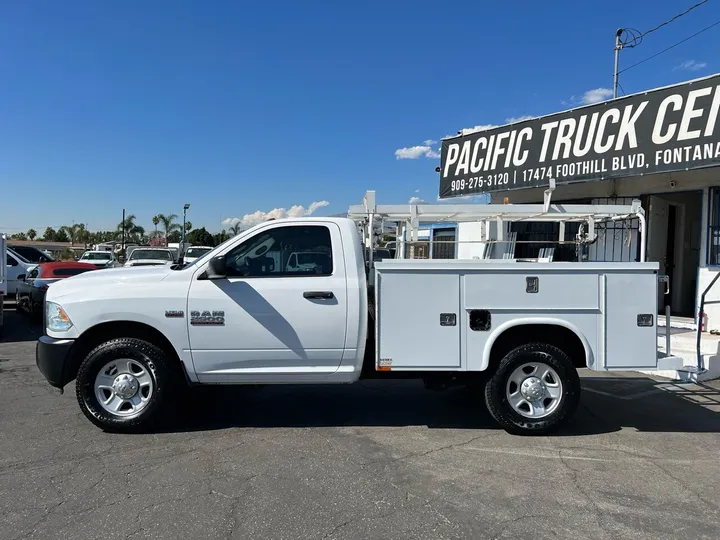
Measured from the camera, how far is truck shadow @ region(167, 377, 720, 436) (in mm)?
5574

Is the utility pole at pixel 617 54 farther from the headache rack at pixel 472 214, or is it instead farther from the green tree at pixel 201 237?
the green tree at pixel 201 237

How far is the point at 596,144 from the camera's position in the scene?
33.2 ft

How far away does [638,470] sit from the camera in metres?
4.46

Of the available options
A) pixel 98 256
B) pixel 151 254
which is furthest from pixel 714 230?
pixel 98 256

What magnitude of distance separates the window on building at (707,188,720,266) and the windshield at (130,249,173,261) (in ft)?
54.2

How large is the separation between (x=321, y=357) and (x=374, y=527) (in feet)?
6.20

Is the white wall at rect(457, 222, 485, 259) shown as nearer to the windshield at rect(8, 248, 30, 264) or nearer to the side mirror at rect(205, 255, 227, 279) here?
the side mirror at rect(205, 255, 227, 279)

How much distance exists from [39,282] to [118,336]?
8.18m

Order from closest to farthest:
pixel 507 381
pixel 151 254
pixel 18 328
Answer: pixel 507 381 → pixel 18 328 → pixel 151 254

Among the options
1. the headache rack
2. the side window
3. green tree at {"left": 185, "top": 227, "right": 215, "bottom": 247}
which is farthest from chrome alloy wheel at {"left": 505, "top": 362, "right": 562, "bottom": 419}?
green tree at {"left": 185, "top": 227, "right": 215, "bottom": 247}

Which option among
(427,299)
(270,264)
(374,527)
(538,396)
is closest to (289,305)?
(270,264)

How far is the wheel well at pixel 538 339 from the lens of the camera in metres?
5.28

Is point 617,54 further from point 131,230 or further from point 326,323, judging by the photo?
point 131,230

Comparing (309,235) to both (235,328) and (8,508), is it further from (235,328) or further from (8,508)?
(8,508)
